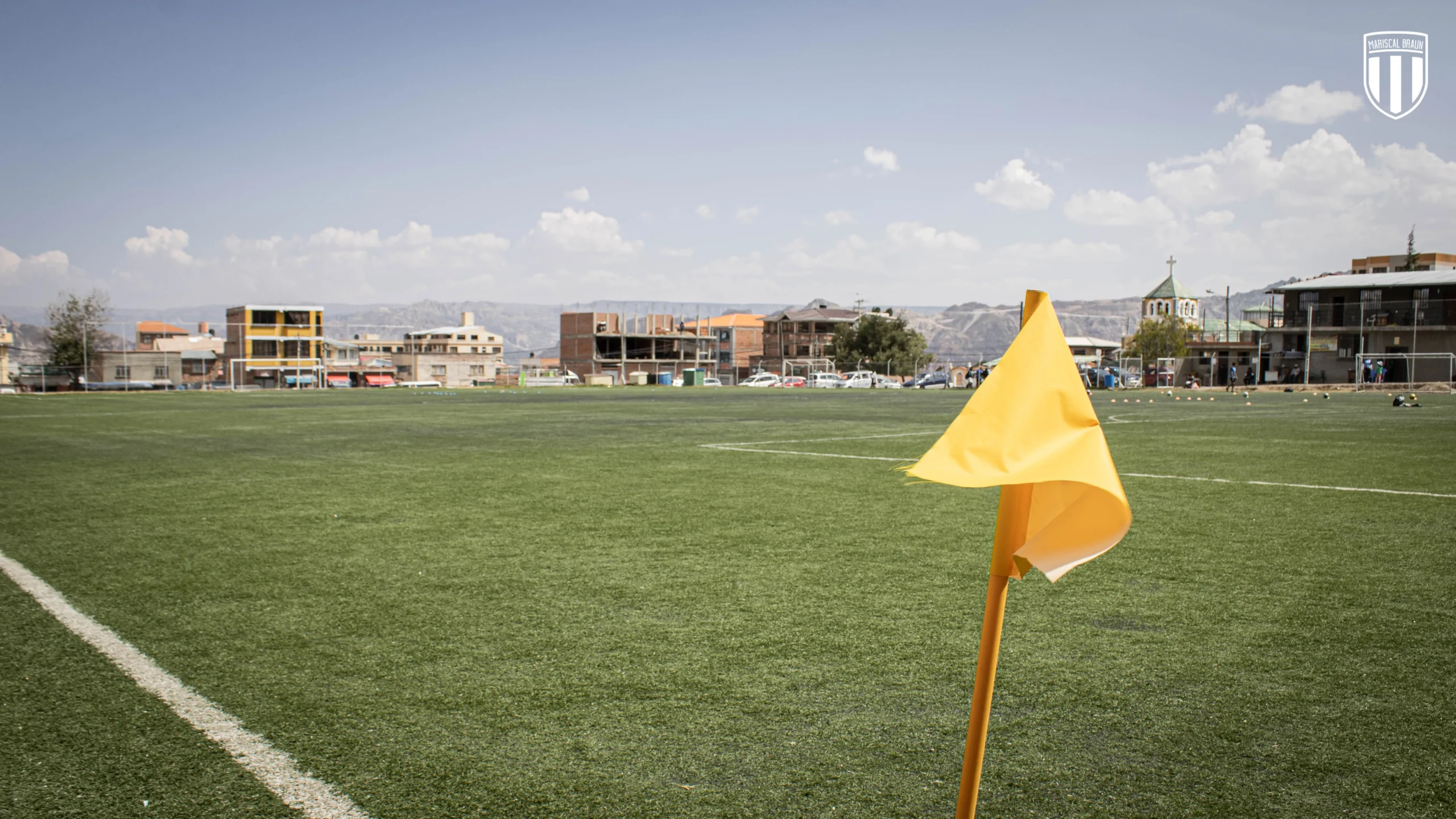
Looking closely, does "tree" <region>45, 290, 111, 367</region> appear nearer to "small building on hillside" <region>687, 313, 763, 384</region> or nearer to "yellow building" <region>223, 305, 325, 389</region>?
"yellow building" <region>223, 305, 325, 389</region>

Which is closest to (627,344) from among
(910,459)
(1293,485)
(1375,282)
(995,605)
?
(1375,282)

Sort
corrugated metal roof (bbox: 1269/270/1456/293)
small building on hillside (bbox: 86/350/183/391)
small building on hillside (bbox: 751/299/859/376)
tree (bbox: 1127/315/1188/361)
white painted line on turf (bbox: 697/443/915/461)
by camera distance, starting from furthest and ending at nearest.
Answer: small building on hillside (bbox: 751/299/859/376), tree (bbox: 1127/315/1188/361), small building on hillside (bbox: 86/350/183/391), corrugated metal roof (bbox: 1269/270/1456/293), white painted line on turf (bbox: 697/443/915/461)

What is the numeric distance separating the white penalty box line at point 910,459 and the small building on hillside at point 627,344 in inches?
3914

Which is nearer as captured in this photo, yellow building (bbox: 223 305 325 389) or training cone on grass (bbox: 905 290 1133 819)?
training cone on grass (bbox: 905 290 1133 819)

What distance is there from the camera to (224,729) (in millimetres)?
3229

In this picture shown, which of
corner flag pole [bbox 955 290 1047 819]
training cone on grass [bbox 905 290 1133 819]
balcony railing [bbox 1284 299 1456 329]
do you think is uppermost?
balcony railing [bbox 1284 299 1456 329]

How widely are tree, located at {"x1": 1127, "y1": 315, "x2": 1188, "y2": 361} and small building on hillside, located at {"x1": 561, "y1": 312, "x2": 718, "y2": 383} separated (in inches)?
1912

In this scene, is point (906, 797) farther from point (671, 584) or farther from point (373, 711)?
point (671, 584)

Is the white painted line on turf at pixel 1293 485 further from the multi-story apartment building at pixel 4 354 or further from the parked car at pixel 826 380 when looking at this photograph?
the multi-story apartment building at pixel 4 354

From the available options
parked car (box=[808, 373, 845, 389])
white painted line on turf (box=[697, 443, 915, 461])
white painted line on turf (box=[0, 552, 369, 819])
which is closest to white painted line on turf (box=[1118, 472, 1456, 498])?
white painted line on turf (box=[697, 443, 915, 461])

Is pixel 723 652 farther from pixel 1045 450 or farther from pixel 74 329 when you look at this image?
pixel 74 329

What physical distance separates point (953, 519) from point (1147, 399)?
3062cm

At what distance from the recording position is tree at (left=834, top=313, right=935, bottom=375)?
9119 cm

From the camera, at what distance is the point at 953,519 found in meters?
7.48
